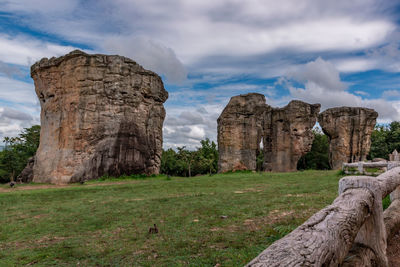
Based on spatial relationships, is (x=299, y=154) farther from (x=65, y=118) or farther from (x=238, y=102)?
(x=65, y=118)

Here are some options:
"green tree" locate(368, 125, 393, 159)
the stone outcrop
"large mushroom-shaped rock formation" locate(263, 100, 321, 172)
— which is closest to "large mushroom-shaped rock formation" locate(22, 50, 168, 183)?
the stone outcrop

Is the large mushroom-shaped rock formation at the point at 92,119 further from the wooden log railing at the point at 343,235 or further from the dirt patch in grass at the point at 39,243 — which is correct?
the wooden log railing at the point at 343,235

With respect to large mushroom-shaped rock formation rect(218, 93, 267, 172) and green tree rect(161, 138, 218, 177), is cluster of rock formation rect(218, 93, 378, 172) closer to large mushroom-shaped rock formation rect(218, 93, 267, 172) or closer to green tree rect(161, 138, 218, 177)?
large mushroom-shaped rock formation rect(218, 93, 267, 172)

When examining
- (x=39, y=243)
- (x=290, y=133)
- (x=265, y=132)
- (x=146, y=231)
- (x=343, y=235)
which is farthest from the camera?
(x=265, y=132)

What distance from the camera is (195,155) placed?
169ft

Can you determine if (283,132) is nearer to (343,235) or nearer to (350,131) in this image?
(350,131)

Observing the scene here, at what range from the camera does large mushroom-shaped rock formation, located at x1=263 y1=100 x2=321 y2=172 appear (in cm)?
3112

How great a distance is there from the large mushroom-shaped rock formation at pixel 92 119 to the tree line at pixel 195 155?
19813mm

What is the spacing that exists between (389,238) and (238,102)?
2425 centimetres

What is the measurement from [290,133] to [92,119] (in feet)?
70.6

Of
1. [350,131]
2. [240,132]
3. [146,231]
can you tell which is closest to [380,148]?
[350,131]

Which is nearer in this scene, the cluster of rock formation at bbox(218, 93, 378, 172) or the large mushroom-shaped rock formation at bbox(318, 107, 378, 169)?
the cluster of rock formation at bbox(218, 93, 378, 172)

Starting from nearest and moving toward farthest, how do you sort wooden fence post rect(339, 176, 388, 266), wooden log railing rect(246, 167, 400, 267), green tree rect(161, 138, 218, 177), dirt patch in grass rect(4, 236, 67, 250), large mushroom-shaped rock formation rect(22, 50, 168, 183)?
1. wooden log railing rect(246, 167, 400, 267)
2. wooden fence post rect(339, 176, 388, 266)
3. dirt patch in grass rect(4, 236, 67, 250)
4. large mushroom-shaped rock formation rect(22, 50, 168, 183)
5. green tree rect(161, 138, 218, 177)

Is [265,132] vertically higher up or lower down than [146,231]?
higher up
